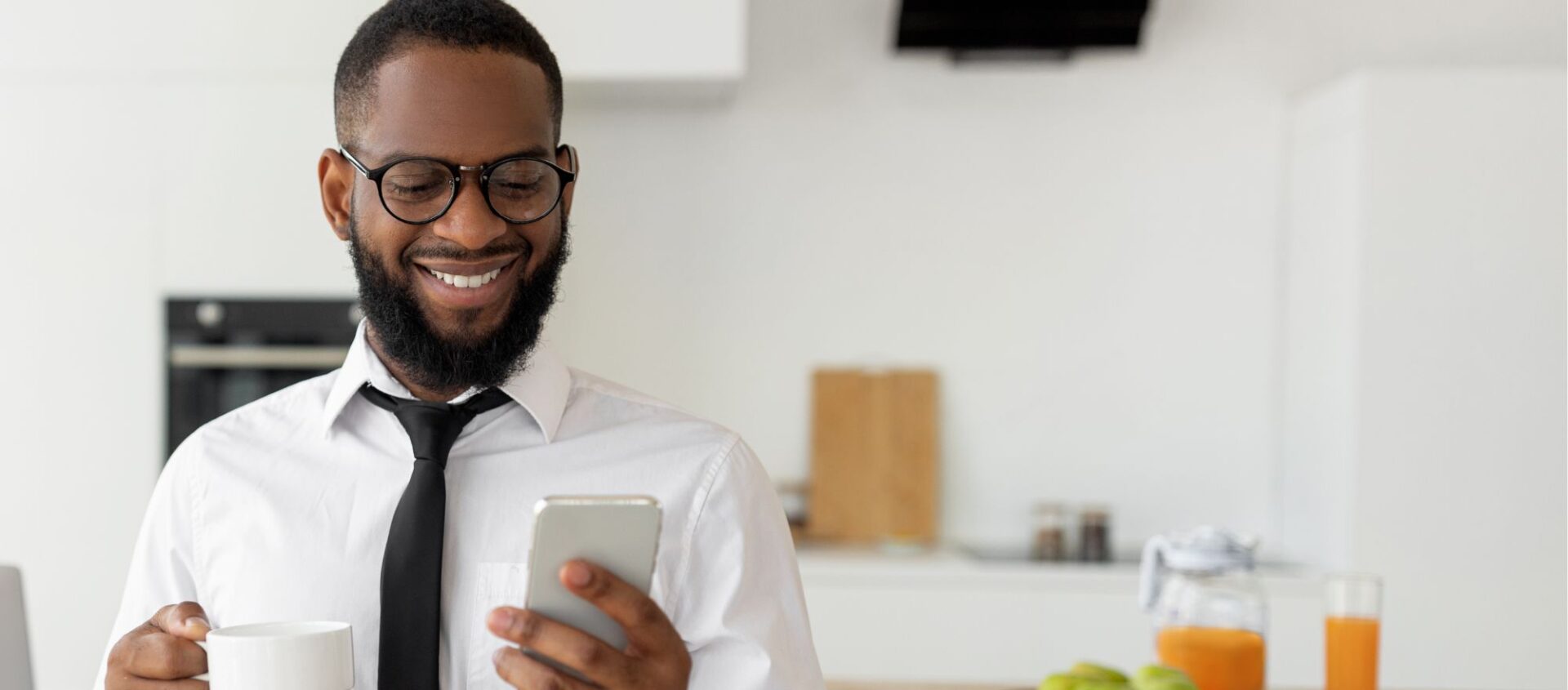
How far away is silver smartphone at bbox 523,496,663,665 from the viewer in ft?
2.55

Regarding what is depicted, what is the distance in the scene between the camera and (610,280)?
127 inches

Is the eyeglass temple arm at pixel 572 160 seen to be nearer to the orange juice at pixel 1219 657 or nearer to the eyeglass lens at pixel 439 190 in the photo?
the eyeglass lens at pixel 439 190

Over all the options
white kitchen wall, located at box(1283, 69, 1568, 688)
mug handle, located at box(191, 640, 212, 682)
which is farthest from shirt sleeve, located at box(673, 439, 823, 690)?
white kitchen wall, located at box(1283, 69, 1568, 688)

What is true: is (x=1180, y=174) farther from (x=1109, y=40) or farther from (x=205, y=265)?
(x=205, y=265)

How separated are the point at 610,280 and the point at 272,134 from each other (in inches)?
32.5

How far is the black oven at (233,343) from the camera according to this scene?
268cm

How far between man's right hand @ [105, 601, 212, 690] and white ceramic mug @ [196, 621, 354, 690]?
9 centimetres

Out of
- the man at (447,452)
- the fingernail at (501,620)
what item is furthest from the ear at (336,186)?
the fingernail at (501,620)

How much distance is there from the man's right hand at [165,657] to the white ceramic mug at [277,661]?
87 millimetres

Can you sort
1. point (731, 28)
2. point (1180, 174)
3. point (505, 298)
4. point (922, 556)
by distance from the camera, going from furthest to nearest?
point (1180, 174) → point (922, 556) → point (731, 28) → point (505, 298)

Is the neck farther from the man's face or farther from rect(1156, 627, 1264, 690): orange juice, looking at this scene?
rect(1156, 627, 1264, 690): orange juice

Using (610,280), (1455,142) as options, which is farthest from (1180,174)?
(610,280)

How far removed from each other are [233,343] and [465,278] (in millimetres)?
1852

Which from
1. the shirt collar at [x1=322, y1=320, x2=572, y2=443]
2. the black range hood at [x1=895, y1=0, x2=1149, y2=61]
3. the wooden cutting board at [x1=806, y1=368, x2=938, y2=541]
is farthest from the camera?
the wooden cutting board at [x1=806, y1=368, x2=938, y2=541]
